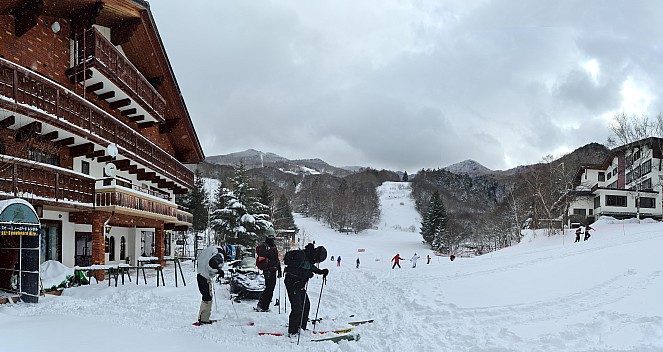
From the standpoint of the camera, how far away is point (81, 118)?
18453mm

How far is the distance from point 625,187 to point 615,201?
3.10 m

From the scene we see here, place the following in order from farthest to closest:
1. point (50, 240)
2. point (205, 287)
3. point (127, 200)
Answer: point (127, 200)
point (50, 240)
point (205, 287)

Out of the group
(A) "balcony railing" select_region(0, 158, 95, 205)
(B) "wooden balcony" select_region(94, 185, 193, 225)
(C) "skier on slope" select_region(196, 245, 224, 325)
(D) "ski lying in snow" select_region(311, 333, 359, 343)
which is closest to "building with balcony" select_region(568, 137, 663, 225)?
(B) "wooden balcony" select_region(94, 185, 193, 225)

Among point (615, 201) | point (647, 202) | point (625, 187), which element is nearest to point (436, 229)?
point (625, 187)

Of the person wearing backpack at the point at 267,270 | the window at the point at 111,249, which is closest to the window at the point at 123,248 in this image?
the window at the point at 111,249

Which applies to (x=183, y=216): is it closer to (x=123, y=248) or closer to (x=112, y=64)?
(x=123, y=248)

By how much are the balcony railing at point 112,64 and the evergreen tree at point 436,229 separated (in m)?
67.6

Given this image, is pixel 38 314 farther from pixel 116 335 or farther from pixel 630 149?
pixel 630 149

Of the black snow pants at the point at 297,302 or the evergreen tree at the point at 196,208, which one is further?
the evergreen tree at the point at 196,208

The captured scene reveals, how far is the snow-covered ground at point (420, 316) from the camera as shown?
805cm

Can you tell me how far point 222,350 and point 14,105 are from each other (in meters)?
11.2

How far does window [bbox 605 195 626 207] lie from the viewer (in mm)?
54162

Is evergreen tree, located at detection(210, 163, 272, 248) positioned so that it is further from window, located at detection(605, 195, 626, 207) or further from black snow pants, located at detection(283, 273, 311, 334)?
window, located at detection(605, 195, 626, 207)

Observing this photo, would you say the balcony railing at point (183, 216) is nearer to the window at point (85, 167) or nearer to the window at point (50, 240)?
the window at point (85, 167)
